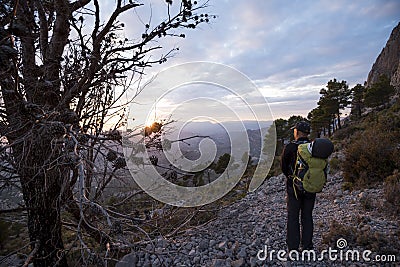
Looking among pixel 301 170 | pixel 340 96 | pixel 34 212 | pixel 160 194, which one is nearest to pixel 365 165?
pixel 301 170

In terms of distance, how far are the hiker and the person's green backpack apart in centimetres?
20

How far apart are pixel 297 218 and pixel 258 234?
130 centimetres

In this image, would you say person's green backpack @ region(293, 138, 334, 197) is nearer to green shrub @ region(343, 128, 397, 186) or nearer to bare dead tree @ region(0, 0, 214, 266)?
bare dead tree @ region(0, 0, 214, 266)

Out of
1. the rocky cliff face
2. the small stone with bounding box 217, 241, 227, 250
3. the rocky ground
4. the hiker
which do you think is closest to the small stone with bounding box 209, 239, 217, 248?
the rocky ground

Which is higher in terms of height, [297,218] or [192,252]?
[297,218]

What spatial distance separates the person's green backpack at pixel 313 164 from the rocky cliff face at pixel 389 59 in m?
61.5

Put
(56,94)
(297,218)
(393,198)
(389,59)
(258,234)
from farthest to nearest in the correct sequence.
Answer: (389,59)
(393,198)
(258,234)
(297,218)
(56,94)

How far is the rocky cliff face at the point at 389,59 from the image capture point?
5245 centimetres

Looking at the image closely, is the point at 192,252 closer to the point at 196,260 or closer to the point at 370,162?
the point at 196,260

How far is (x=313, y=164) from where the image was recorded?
3.70 meters

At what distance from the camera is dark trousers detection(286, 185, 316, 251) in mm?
3930

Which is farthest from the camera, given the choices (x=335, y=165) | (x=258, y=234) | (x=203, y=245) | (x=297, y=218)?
(x=335, y=165)

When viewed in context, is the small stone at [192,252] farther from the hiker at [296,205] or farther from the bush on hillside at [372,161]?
the bush on hillside at [372,161]

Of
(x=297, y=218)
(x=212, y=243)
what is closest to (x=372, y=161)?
(x=297, y=218)
